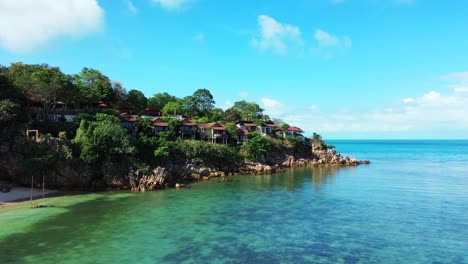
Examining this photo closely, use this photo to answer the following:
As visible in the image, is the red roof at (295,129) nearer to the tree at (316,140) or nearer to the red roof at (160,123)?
the tree at (316,140)

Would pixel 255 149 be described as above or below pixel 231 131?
below

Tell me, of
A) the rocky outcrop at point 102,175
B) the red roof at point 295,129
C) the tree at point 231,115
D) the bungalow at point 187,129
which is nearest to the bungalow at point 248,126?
the tree at point 231,115

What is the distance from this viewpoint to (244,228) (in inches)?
989

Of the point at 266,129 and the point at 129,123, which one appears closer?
the point at 129,123

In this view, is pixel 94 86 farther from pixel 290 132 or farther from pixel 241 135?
pixel 290 132

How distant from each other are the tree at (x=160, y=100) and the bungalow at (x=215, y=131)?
23842mm

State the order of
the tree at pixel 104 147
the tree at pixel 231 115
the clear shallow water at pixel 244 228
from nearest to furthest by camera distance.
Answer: the clear shallow water at pixel 244 228, the tree at pixel 104 147, the tree at pixel 231 115

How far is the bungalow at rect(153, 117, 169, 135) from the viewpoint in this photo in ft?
198

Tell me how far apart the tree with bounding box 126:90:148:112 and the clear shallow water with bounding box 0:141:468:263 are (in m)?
40.6

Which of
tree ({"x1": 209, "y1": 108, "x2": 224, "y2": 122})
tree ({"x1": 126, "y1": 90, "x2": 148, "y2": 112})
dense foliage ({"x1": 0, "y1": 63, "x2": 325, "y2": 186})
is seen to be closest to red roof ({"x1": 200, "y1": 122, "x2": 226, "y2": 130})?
dense foliage ({"x1": 0, "y1": 63, "x2": 325, "y2": 186})

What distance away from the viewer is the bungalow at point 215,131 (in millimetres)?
67812

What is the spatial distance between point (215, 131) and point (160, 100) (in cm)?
3050

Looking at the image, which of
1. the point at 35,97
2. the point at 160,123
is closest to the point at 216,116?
the point at 160,123

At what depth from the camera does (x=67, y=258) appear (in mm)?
18672
